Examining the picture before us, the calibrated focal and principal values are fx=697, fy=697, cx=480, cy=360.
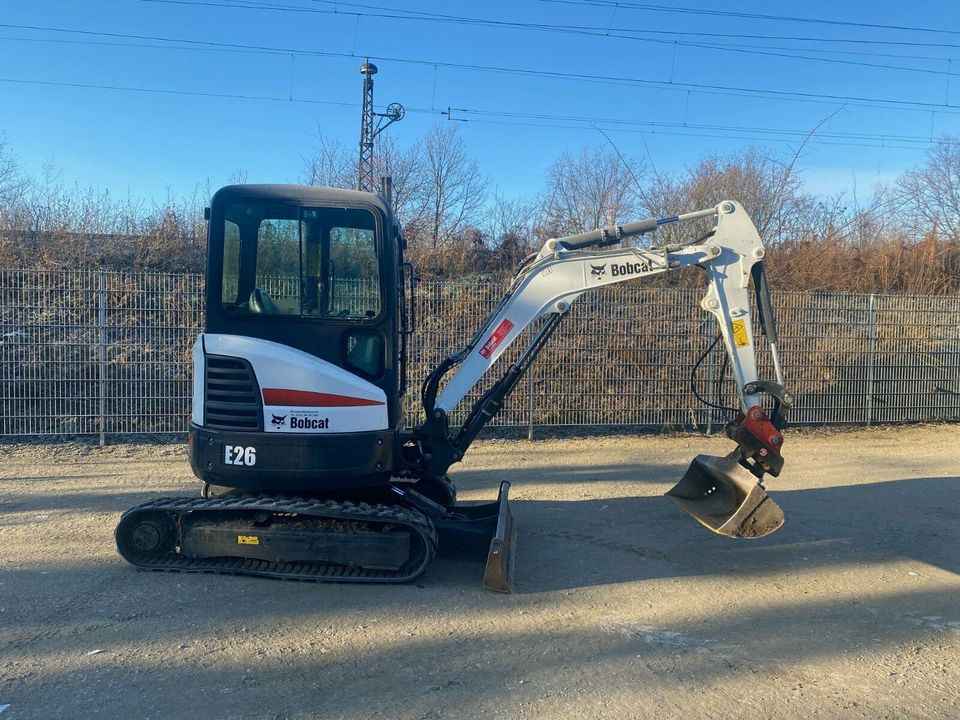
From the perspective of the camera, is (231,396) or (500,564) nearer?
(500,564)

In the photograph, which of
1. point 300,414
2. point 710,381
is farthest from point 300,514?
point 710,381

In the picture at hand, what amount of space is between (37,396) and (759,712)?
934 cm

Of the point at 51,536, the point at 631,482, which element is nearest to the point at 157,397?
the point at 51,536

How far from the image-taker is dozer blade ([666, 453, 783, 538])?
4.91m

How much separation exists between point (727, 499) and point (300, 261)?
3758mm

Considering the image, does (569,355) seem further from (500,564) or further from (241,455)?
(241,455)

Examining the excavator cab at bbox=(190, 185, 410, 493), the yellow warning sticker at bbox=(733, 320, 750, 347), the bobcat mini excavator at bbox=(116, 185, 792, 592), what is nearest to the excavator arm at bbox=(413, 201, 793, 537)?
the yellow warning sticker at bbox=(733, 320, 750, 347)

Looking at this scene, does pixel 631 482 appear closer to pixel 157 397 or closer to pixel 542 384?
pixel 542 384

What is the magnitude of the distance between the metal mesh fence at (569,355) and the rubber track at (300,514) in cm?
481

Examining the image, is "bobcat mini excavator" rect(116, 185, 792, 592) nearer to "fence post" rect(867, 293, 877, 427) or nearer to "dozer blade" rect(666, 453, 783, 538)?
"dozer blade" rect(666, 453, 783, 538)

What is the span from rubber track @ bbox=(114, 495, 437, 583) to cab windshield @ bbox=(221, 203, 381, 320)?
52.0 inches

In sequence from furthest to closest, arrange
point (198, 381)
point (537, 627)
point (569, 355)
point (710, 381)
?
point (710, 381)
point (569, 355)
point (198, 381)
point (537, 627)

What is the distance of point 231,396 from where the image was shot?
4.84 meters

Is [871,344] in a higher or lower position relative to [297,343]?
higher
